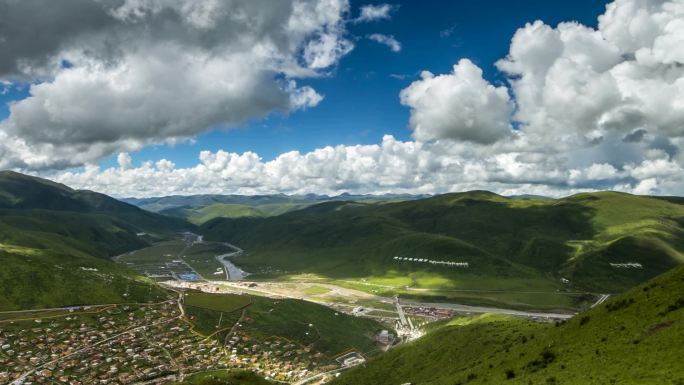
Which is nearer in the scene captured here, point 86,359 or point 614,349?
point 614,349

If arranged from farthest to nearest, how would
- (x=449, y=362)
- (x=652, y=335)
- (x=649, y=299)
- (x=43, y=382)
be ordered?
(x=43, y=382) < (x=449, y=362) < (x=649, y=299) < (x=652, y=335)

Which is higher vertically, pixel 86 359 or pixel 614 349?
pixel 614 349

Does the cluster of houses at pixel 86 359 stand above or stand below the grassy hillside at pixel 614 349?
below

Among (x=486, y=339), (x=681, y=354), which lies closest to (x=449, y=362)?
(x=486, y=339)

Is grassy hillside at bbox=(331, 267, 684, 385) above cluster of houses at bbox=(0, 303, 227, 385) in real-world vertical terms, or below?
above

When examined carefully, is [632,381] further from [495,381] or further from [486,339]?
[486,339]

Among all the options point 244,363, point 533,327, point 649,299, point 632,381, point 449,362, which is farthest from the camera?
point 244,363

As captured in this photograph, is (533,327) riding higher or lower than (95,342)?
higher

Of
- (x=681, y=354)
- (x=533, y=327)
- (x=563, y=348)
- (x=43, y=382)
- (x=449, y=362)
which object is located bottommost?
(x=43, y=382)

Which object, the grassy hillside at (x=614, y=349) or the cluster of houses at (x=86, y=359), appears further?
the cluster of houses at (x=86, y=359)

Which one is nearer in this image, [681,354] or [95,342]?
[681,354]

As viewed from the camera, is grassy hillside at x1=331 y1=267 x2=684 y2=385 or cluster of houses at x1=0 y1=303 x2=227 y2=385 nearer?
grassy hillside at x1=331 y1=267 x2=684 y2=385
